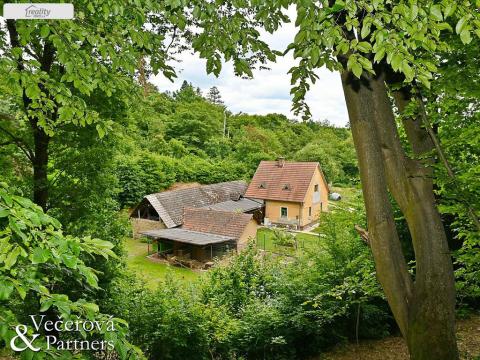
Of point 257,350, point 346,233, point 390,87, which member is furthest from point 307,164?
point 390,87

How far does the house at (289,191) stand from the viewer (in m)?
27.8

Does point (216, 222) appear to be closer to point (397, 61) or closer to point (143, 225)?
point (143, 225)

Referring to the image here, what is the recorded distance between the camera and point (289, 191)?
28.3 m

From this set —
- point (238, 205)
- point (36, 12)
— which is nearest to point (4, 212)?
point (36, 12)

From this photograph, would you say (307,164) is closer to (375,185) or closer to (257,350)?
(257,350)

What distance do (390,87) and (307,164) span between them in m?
25.6

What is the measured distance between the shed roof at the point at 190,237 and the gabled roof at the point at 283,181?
9018 millimetres

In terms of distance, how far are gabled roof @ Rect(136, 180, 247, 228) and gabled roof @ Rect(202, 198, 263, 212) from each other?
81 cm

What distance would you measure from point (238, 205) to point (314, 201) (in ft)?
21.2

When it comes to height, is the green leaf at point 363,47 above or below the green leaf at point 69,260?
above

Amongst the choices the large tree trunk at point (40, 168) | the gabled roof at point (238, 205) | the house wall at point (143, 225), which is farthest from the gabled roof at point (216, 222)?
the large tree trunk at point (40, 168)

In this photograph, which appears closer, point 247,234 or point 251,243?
point 251,243

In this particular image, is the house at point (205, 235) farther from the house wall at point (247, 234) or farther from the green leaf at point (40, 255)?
the green leaf at point (40, 255)

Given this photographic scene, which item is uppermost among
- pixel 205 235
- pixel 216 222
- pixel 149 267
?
pixel 216 222
